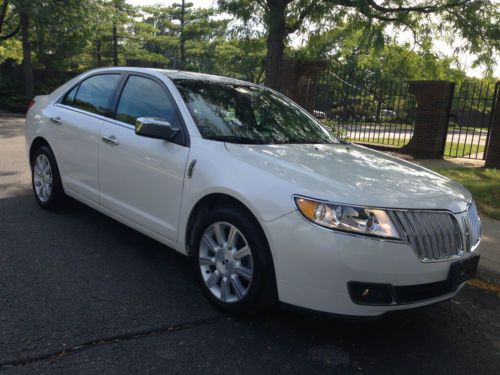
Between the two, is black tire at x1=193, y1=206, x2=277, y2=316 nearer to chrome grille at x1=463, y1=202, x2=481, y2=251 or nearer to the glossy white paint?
the glossy white paint

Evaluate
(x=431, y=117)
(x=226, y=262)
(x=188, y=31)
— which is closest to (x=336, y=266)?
(x=226, y=262)

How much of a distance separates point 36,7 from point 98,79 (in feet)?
57.2

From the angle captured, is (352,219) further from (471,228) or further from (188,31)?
(188,31)

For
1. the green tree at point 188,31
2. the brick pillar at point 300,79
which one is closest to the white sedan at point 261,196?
the brick pillar at point 300,79

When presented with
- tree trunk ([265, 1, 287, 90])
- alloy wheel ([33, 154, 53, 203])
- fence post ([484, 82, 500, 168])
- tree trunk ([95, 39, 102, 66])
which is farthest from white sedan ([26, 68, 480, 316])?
tree trunk ([95, 39, 102, 66])

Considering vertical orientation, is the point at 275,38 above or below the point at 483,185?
above

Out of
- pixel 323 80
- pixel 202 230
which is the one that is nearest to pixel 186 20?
pixel 323 80

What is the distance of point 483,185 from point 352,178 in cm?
643

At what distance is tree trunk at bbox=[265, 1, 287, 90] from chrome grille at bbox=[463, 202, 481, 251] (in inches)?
277

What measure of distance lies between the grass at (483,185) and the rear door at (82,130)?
5.19 m

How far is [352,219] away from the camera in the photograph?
9.45ft

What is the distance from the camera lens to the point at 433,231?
301 cm

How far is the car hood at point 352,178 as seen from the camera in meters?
3.00

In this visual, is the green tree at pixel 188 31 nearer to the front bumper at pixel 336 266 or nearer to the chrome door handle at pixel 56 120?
the chrome door handle at pixel 56 120
